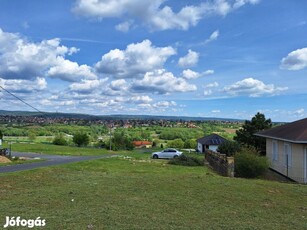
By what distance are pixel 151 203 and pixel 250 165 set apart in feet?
37.2

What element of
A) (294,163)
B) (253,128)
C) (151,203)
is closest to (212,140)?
(253,128)

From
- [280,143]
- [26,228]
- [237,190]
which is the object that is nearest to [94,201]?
[26,228]

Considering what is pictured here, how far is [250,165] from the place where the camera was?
19.8m

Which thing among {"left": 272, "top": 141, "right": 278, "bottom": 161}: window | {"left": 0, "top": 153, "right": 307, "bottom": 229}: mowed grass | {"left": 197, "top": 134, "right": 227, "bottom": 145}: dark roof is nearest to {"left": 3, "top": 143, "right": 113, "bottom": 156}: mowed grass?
Answer: {"left": 197, "top": 134, "right": 227, "bottom": 145}: dark roof

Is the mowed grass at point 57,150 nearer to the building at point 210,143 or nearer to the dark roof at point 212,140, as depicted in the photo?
the building at point 210,143

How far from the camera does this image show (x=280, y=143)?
23.5m

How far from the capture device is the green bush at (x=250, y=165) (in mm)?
19781

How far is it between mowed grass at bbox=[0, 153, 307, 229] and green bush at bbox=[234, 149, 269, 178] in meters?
5.41

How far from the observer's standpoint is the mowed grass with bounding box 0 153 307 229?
25.7ft

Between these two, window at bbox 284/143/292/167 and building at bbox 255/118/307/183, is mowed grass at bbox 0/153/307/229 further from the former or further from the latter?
window at bbox 284/143/292/167

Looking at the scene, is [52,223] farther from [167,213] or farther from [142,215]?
[167,213]

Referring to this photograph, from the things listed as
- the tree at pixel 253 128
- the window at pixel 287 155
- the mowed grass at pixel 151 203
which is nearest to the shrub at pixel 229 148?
the tree at pixel 253 128

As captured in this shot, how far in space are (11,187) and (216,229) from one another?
27.3ft

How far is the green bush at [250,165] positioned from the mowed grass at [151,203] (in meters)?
5.41
